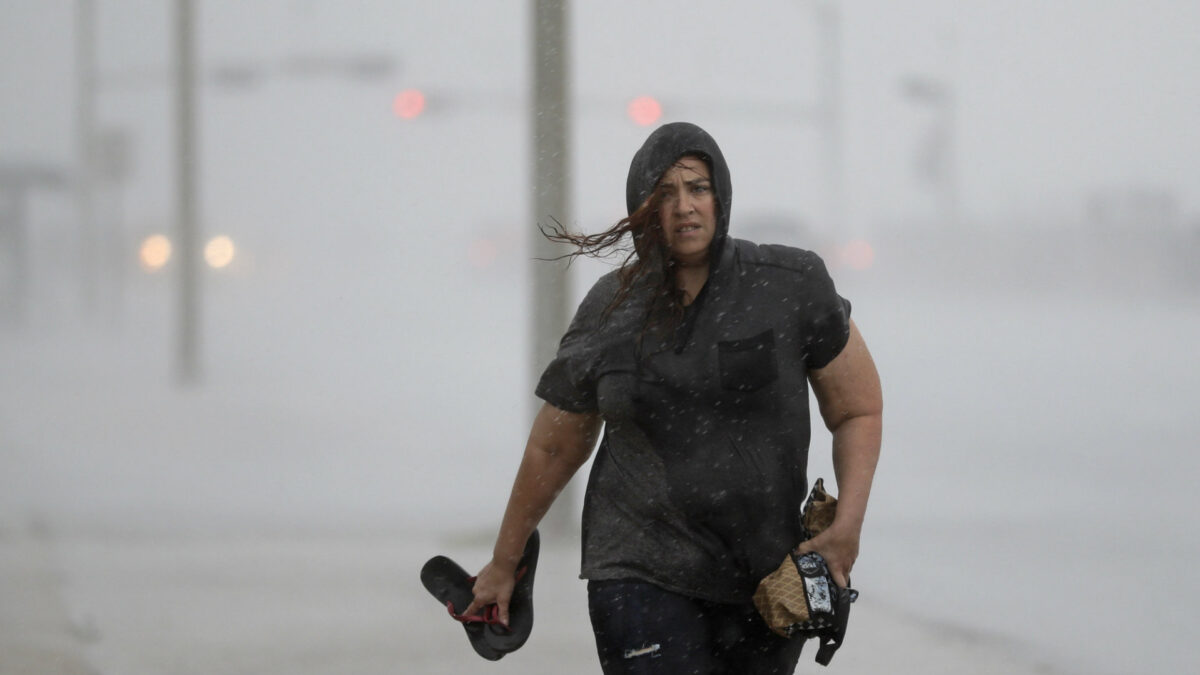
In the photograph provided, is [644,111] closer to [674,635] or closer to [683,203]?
[683,203]

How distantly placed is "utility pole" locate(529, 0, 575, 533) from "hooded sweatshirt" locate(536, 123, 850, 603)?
4042 millimetres

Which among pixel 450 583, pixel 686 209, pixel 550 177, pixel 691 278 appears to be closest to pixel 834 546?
pixel 691 278

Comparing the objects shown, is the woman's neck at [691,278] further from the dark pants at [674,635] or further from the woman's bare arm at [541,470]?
the dark pants at [674,635]

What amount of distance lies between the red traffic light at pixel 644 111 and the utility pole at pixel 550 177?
1.37 feet

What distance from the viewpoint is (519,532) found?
278 centimetres

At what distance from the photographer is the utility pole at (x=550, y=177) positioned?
21.9ft

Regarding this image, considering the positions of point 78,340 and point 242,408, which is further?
point 78,340

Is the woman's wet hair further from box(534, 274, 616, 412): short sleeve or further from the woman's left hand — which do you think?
the woman's left hand

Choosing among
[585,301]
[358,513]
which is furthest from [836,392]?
[358,513]

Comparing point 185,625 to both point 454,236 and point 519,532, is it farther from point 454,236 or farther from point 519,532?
point 454,236

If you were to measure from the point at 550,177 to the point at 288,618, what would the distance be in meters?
2.25

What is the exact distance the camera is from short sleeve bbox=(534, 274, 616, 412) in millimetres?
2623

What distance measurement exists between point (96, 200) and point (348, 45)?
870cm

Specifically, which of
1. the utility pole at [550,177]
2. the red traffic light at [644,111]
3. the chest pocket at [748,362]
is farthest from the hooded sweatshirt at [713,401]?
the red traffic light at [644,111]
